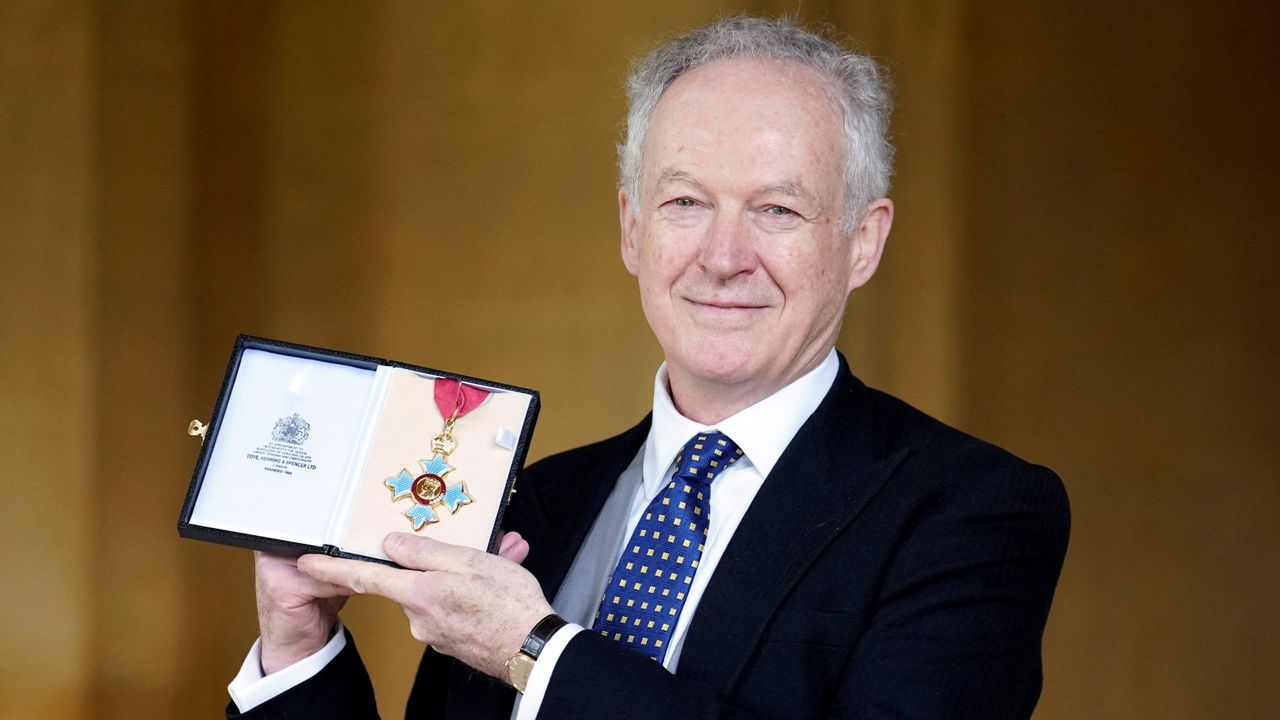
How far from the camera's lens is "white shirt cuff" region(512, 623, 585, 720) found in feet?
A: 5.74

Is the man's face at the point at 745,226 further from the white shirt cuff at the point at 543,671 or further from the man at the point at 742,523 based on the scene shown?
the white shirt cuff at the point at 543,671

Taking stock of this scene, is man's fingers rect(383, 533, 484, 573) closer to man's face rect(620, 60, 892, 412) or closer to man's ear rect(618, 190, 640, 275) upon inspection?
man's face rect(620, 60, 892, 412)

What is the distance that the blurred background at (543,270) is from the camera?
375cm

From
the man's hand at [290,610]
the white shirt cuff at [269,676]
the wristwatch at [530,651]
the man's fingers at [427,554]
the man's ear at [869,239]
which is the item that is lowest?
the white shirt cuff at [269,676]

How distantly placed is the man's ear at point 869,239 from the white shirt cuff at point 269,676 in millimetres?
953

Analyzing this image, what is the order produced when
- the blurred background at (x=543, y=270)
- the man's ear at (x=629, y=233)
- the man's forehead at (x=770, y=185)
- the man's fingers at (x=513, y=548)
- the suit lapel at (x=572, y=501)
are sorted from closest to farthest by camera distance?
the man's fingers at (x=513, y=548) → the man's forehead at (x=770, y=185) → the suit lapel at (x=572, y=501) → the man's ear at (x=629, y=233) → the blurred background at (x=543, y=270)

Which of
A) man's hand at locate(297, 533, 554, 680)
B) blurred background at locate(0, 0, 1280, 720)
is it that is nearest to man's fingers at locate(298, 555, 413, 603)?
man's hand at locate(297, 533, 554, 680)

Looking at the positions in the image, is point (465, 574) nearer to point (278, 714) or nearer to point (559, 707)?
A: point (559, 707)

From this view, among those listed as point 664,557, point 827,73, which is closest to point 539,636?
point 664,557

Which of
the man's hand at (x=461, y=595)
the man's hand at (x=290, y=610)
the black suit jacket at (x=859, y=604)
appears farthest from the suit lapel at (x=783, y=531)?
the man's hand at (x=290, y=610)

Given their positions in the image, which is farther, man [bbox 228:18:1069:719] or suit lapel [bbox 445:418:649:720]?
suit lapel [bbox 445:418:649:720]

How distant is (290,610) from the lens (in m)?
2.04

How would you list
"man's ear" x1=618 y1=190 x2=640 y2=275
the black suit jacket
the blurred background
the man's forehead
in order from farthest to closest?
1. the blurred background
2. "man's ear" x1=618 y1=190 x2=640 y2=275
3. the man's forehead
4. the black suit jacket

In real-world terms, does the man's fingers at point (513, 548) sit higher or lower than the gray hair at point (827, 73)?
lower
